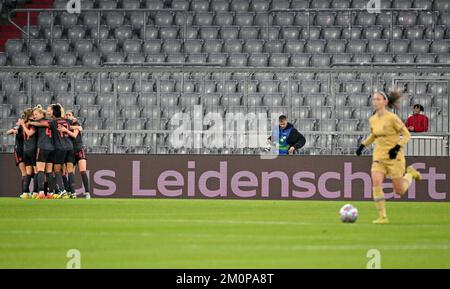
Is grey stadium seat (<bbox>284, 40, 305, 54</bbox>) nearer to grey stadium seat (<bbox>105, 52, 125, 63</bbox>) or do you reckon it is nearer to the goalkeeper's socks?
grey stadium seat (<bbox>105, 52, 125, 63</bbox>)

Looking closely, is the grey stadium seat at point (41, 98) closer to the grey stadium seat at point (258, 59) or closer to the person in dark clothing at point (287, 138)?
the person in dark clothing at point (287, 138)

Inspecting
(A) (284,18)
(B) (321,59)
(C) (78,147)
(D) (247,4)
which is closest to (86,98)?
(C) (78,147)

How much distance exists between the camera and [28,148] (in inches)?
1122

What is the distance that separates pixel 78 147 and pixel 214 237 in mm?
A: 13611

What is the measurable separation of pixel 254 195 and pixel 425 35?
920 centimetres

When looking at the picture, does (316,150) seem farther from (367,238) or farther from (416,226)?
(367,238)

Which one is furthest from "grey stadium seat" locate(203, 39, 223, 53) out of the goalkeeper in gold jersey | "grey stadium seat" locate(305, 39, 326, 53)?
the goalkeeper in gold jersey

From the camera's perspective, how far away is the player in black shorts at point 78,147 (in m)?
28.1

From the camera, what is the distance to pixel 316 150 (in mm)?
29938

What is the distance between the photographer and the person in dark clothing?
29.1 metres

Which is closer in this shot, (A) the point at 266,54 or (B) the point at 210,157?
(B) the point at 210,157

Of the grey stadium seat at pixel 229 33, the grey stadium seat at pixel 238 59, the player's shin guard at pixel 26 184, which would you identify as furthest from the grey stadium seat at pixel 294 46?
the player's shin guard at pixel 26 184
